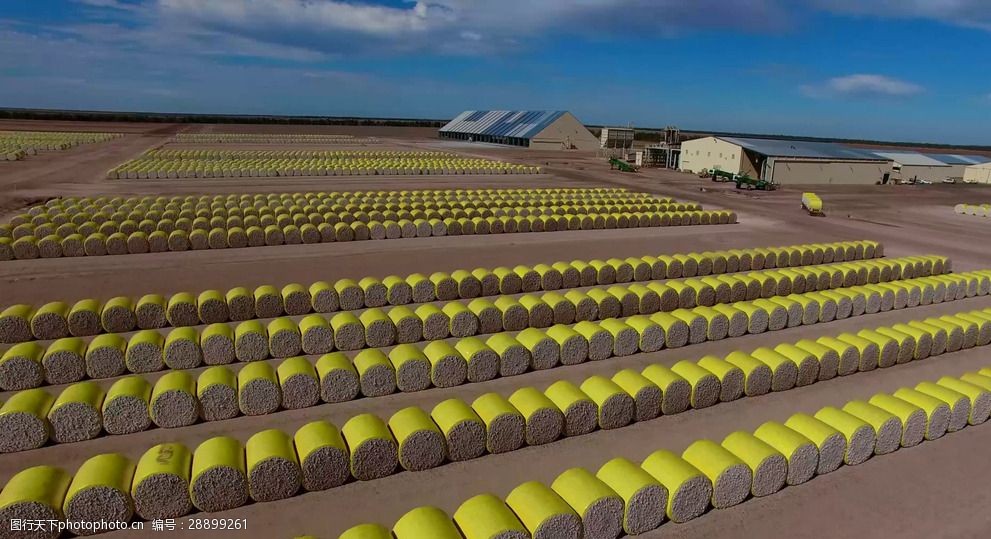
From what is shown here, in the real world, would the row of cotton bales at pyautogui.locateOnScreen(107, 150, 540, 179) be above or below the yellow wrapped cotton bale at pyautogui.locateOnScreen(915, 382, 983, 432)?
above

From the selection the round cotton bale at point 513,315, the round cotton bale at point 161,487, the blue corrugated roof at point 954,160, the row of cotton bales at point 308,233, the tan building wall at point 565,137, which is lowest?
the round cotton bale at point 161,487

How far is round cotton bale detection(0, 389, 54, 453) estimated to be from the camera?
33.8 ft

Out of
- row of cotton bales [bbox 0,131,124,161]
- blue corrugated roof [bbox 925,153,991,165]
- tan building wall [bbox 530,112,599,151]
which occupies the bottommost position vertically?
row of cotton bales [bbox 0,131,124,161]

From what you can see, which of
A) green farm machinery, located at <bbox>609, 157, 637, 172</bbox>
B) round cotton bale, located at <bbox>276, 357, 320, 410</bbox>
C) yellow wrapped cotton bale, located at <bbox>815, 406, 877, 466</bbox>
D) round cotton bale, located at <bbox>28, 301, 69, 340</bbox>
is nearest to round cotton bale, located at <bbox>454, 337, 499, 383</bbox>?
round cotton bale, located at <bbox>276, 357, 320, 410</bbox>

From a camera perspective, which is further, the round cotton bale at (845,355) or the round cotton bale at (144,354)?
the round cotton bale at (845,355)

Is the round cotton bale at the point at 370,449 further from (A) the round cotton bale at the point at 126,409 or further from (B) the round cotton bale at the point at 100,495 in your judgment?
(A) the round cotton bale at the point at 126,409

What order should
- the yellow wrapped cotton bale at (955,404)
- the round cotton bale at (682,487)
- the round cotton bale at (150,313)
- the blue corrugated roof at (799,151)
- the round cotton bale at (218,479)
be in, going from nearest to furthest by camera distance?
the round cotton bale at (218,479) → the round cotton bale at (682,487) → the yellow wrapped cotton bale at (955,404) → the round cotton bale at (150,313) → the blue corrugated roof at (799,151)

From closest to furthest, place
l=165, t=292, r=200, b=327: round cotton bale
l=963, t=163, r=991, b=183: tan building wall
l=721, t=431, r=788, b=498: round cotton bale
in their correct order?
l=721, t=431, r=788, b=498: round cotton bale < l=165, t=292, r=200, b=327: round cotton bale < l=963, t=163, r=991, b=183: tan building wall

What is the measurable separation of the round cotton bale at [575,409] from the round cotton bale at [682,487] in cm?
216

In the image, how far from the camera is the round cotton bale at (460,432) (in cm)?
1038

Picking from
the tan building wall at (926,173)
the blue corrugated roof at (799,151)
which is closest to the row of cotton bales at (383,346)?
the blue corrugated roof at (799,151)

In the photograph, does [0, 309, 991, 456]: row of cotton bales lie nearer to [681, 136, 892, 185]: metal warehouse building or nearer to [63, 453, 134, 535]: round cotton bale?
[63, 453, 134, 535]: round cotton bale

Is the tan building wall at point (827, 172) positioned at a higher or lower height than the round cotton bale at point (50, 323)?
higher

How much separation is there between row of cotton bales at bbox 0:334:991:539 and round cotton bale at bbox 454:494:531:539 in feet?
0.07
